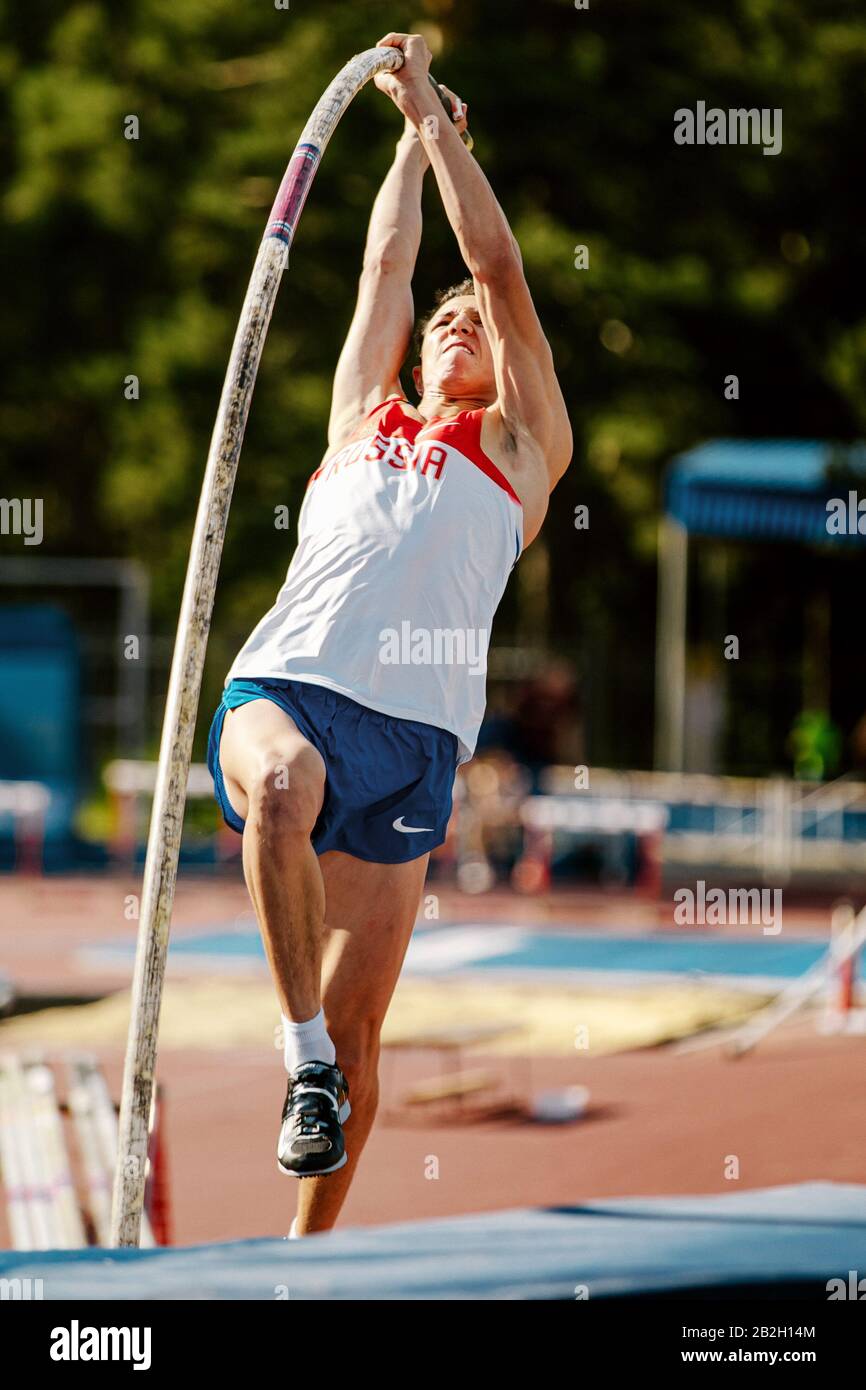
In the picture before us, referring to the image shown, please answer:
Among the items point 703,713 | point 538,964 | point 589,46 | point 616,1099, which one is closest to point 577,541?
point 703,713

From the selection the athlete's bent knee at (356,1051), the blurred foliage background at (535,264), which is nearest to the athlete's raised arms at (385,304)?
the athlete's bent knee at (356,1051)

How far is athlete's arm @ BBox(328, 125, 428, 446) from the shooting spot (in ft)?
15.1

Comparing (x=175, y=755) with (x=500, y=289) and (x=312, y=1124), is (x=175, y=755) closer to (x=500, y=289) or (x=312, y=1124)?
(x=312, y=1124)

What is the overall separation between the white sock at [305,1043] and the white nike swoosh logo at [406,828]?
0.46m

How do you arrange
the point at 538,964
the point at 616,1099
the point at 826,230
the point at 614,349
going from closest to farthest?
1. the point at 616,1099
2. the point at 538,964
3. the point at 826,230
4. the point at 614,349

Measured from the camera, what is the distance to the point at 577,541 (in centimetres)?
2594

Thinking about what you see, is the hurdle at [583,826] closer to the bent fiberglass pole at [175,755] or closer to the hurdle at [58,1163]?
the hurdle at [58,1163]

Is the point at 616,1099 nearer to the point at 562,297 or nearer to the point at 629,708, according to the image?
the point at 629,708

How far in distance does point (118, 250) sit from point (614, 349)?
22.8 ft

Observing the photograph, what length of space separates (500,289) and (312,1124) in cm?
182

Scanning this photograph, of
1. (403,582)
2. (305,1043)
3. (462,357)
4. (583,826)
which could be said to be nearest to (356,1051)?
(305,1043)

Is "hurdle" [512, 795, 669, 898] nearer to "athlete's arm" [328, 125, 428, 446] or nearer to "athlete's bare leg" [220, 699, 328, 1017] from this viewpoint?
"athlete's arm" [328, 125, 428, 446]

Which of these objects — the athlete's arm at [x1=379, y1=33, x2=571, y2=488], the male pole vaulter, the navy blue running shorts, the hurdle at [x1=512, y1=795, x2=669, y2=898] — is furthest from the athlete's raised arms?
the hurdle at [x1=512, y1=795, x2=669, y2=898]

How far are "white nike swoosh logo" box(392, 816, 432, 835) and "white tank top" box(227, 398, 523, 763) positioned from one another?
0.21 meters
